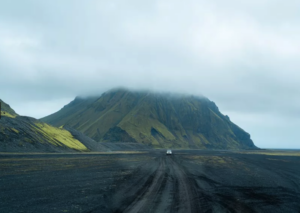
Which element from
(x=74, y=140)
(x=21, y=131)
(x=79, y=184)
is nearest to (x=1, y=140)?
(x=21, y=131)

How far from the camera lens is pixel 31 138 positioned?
72.6 metres

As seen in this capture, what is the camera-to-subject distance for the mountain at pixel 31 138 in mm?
64919

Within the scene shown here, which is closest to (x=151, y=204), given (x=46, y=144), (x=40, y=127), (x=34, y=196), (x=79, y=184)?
(x=34, y=196)

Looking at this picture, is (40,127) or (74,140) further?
(74,140)

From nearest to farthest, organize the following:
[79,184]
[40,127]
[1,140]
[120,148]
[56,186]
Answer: [56,186], [79,184], [1,140], [40,127], [120,148]

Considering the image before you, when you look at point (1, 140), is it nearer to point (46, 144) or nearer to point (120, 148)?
point (46, 144)

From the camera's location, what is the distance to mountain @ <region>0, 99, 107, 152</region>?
6492cm

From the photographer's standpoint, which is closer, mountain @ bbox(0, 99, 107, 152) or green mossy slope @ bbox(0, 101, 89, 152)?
mountain @ bbox(0, 99, 107, 152)

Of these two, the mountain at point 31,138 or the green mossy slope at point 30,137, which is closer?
the mountain at point 31,138

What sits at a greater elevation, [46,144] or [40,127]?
[40,127]

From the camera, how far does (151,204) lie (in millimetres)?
13203

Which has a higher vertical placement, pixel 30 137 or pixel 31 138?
pixel 30 137

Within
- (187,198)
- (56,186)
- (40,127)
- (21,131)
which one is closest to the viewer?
(187,198)

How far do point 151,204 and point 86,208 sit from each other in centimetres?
358
